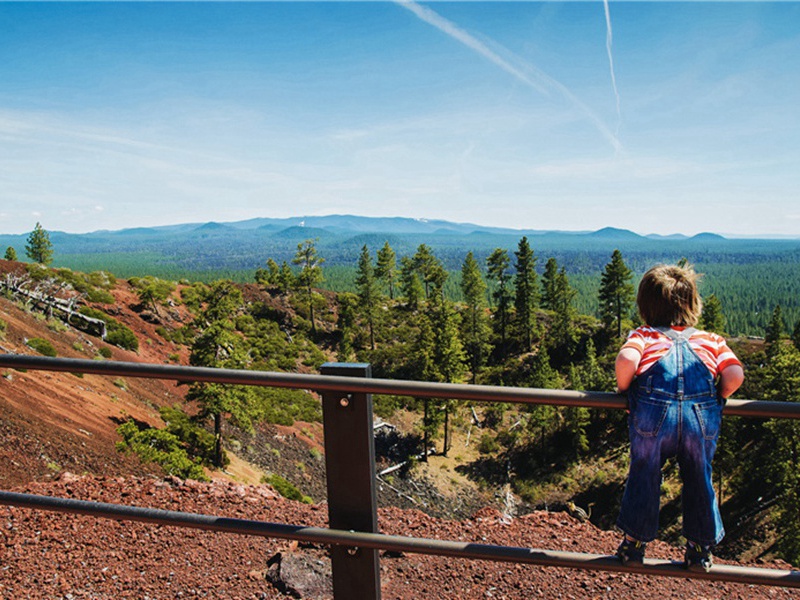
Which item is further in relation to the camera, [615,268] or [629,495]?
[615,268]

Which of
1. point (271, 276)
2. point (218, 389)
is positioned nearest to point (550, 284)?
point (271, 276)

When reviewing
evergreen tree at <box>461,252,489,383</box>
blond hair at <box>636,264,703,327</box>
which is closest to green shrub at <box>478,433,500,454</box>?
evergreen tree at <box>461,252,489,383</box>

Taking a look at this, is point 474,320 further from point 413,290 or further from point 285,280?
point 285,280

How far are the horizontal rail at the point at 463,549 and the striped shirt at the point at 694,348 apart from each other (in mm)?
626

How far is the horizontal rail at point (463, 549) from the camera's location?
5.24 feet

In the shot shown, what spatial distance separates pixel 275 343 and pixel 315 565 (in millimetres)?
46045

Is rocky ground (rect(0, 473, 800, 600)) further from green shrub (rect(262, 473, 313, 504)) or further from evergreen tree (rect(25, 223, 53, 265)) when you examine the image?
evergreen tree (rect(25, 223, 53, 265))

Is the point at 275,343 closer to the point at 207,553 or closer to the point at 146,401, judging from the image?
the point at 146,401

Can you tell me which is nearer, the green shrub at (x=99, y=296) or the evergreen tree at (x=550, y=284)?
the green shrub at (x=99, y=296)

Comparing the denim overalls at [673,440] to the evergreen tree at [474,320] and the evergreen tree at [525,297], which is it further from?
the evergreen tree at [525,297]

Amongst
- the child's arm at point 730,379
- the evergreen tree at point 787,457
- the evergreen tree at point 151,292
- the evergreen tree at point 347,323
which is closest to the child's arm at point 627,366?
the child's arm at point 730,379

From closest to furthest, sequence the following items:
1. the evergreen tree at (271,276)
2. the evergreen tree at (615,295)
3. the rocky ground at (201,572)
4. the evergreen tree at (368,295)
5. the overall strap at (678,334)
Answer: the overall strap at (678,334) → the rocky ground at (201,572) → the evergreen tree at (615,295) → the evergreen tree at (368,295) → the evergreen tree at (271,276)

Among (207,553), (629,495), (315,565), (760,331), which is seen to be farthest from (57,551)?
(760,331)

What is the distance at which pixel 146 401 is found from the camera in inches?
869
